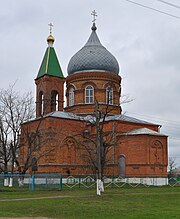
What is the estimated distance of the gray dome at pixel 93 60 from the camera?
42156 millimetres

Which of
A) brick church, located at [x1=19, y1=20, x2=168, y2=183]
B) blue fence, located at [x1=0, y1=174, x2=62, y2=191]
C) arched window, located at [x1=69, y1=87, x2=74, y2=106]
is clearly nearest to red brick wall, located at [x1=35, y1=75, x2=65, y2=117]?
brick church, located at [x1=19, y1=20, x2=168, y2=183]

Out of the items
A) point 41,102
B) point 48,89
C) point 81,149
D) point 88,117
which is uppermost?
point 48,89

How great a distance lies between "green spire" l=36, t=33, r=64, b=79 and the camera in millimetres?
42062

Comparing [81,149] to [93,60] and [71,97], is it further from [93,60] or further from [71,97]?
[93,60]

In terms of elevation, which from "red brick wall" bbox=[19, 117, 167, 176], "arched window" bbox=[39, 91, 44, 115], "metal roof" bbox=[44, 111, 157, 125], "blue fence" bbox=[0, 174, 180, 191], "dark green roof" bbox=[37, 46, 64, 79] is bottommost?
"blue fence" bbox=[0, 174, 180, 191]

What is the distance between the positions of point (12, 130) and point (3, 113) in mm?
2019

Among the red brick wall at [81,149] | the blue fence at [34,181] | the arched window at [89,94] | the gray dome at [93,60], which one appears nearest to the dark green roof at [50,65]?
the gray dome at [93,60]

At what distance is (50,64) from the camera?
1670 inches

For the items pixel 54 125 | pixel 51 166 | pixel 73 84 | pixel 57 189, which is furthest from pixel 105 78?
pixel 57 189

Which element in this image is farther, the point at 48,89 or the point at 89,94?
the point at 89,94

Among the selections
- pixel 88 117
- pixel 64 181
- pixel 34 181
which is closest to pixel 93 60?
pixel 88 117

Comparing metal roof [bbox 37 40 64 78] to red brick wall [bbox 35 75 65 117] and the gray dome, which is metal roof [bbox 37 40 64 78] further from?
the gray dome

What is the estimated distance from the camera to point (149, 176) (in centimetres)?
3541

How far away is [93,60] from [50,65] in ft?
15.7
